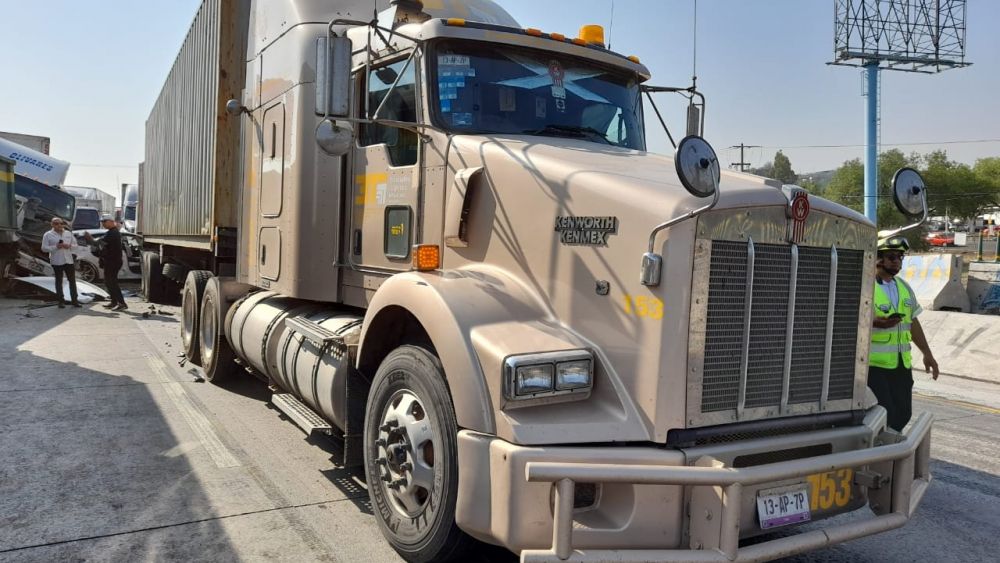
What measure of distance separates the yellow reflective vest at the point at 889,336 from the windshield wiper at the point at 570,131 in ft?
7.48

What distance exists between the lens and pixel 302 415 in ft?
16.9

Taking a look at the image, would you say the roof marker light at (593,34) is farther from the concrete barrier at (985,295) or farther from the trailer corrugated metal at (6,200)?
the trailer corrugated metal at (6,200)

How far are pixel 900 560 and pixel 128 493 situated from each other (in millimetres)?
4432

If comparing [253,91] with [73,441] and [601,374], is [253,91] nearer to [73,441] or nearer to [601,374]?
[73,441]

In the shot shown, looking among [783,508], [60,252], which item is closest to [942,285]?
[783,508]

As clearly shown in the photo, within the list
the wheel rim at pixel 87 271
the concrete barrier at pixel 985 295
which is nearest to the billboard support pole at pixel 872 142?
the concrete barrier at pixel 985 295

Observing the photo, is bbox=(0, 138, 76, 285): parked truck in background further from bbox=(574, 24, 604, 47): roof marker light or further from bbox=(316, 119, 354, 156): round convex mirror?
bbox=(574, 24, 604, 47): roof marker light

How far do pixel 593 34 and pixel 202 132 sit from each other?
6430mm

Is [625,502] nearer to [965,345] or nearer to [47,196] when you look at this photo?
[965,345]

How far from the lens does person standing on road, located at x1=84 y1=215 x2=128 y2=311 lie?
14.6 metres

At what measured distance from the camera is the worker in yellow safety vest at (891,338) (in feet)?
17.1

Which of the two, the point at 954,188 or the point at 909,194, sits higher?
the point at 954,188

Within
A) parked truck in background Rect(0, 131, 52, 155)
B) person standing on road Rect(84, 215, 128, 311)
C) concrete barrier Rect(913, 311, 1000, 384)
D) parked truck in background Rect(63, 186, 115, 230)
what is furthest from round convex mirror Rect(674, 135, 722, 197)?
parked truck in background Rect(0, 131, 52, 155)

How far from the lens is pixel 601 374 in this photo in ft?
10.1
